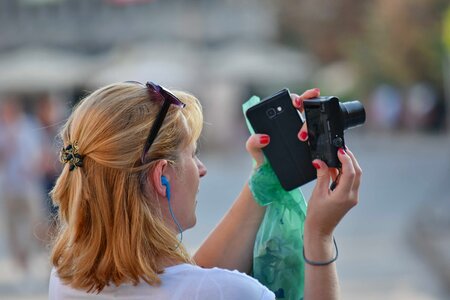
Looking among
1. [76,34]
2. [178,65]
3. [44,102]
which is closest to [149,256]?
[44,102]

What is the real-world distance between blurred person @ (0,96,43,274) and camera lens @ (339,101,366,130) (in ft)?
25.3

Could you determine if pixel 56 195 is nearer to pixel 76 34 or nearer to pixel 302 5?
pixel 76 34

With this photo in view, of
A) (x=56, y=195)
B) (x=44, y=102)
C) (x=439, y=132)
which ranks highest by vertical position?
(x=56, y=195)

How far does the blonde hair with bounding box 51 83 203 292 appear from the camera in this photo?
1.88m

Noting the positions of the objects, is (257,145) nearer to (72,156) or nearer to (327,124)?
(327,124)

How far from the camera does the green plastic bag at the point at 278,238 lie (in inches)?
82.5

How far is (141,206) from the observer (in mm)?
1889

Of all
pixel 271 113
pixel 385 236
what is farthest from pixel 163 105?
pixel 385 236

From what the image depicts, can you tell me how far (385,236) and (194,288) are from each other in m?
11.0

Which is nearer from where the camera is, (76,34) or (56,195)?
(56,195)

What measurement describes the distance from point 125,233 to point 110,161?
153 mm

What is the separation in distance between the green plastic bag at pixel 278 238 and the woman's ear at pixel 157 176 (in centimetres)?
32

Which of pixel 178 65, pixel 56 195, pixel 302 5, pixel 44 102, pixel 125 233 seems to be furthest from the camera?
pixel 302 5

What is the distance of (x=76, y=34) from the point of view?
4256cm
